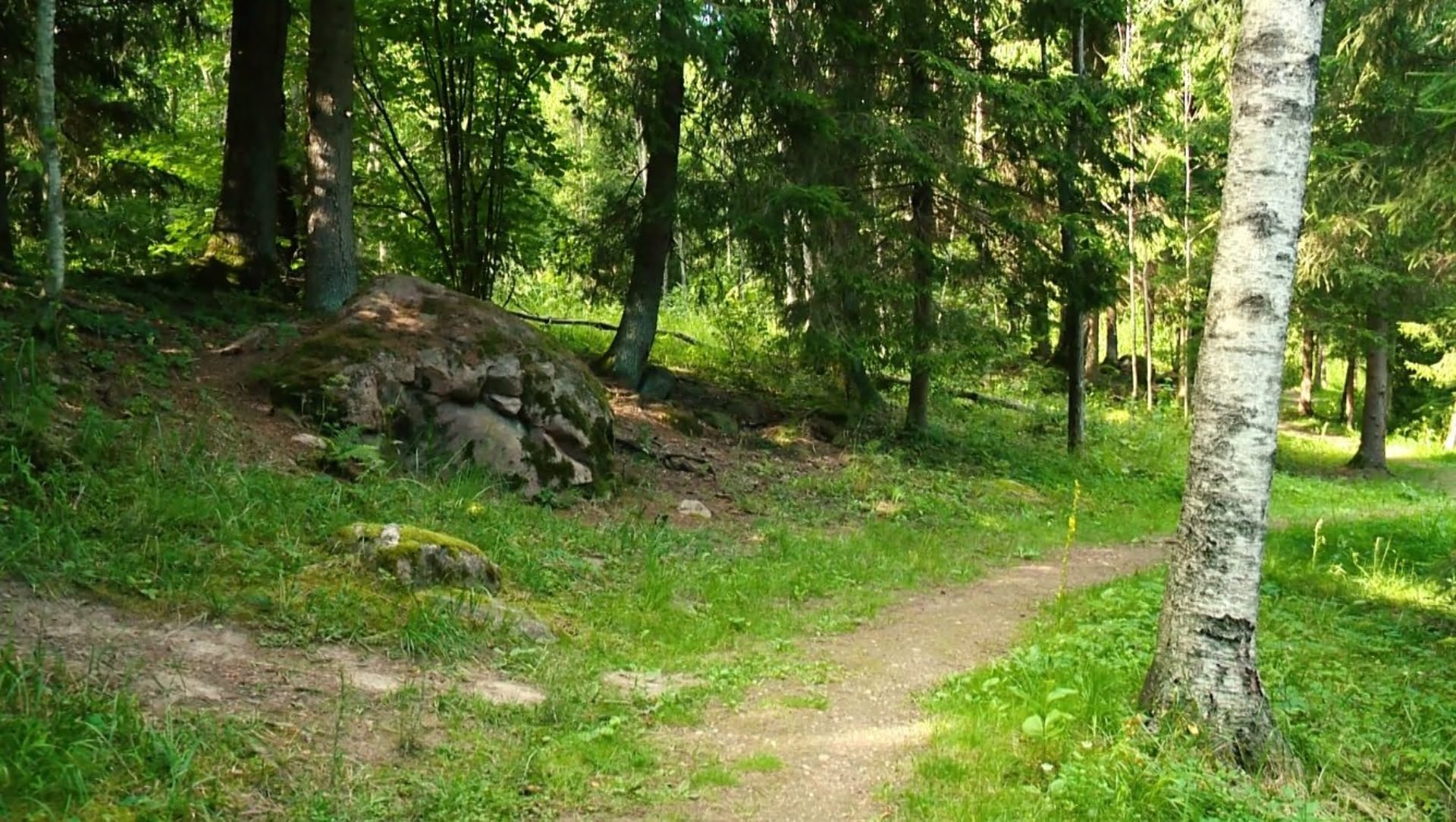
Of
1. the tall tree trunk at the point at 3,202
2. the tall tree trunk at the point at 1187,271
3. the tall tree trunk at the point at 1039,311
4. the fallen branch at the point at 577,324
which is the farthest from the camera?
the tall tree trunk at the point at 1187,271

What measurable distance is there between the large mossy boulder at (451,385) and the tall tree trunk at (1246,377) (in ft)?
19.2

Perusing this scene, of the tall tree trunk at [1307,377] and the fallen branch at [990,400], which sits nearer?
the fallen branch at [990,400]

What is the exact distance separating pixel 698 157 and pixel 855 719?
968cm

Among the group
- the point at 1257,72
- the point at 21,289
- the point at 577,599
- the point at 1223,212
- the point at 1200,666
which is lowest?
the point at 577,599

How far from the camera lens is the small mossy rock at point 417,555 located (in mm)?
5652

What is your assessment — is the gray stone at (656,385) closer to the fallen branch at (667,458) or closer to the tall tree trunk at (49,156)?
the fallen branch at (667,458)

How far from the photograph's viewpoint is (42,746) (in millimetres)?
3125

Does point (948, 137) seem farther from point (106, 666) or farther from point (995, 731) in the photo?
point (106, 666)

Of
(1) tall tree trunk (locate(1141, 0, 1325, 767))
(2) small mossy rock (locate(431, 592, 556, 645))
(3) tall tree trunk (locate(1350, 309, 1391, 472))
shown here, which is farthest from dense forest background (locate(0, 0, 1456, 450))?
(1) tall tree trunk (locate(1141, 0, 1325, 767))

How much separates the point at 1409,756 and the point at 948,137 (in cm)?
987

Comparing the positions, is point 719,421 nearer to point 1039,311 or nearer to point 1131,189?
point 1039,311

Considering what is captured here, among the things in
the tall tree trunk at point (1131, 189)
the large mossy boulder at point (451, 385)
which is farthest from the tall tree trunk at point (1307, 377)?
the large mossy boulder at point (451, 385)

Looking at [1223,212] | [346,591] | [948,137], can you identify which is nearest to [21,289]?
[346,591]

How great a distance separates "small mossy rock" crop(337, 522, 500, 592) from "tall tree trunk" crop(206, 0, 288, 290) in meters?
6.90
